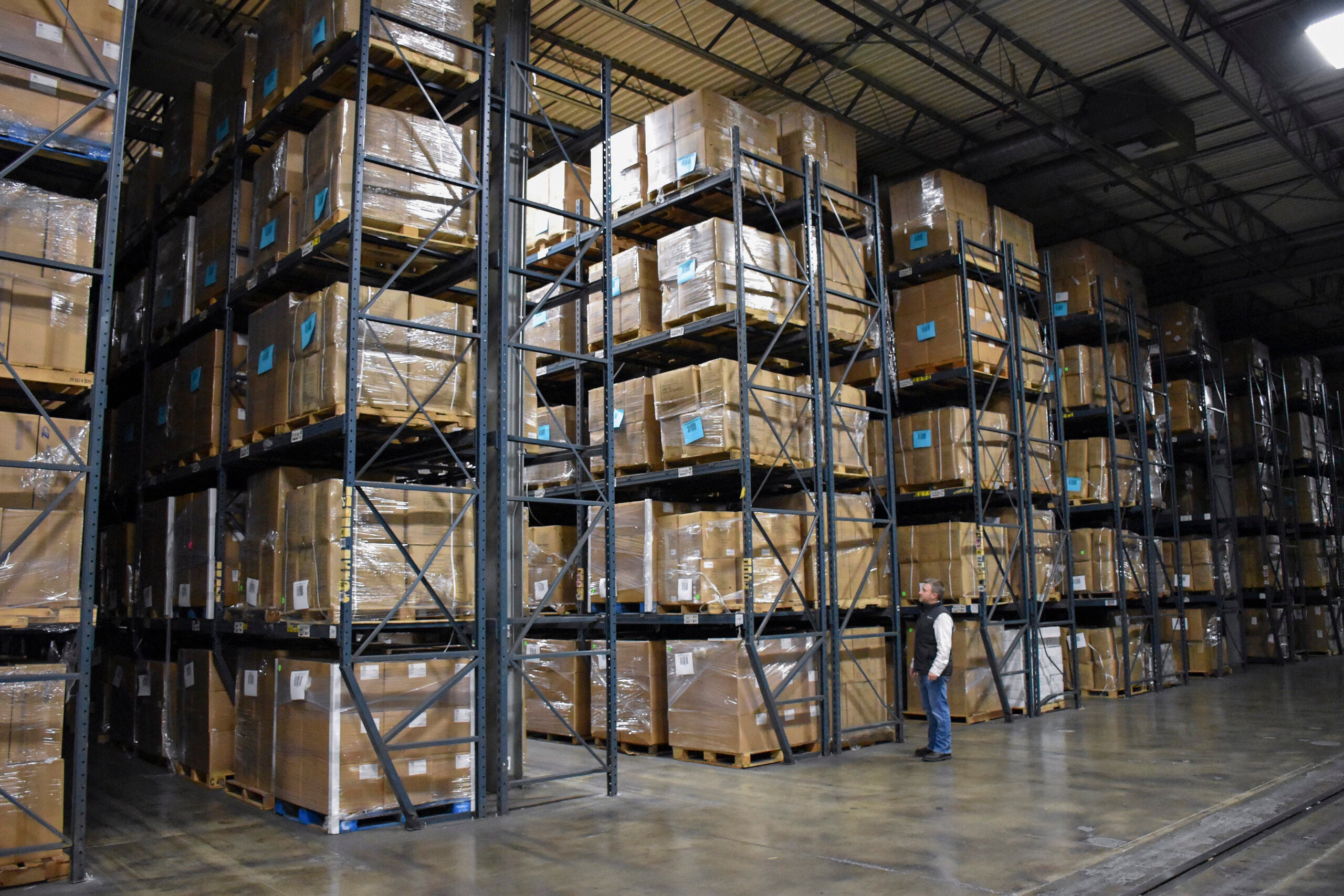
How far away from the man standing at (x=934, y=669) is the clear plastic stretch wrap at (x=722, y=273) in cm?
295

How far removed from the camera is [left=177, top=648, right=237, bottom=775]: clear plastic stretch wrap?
8.00 meters

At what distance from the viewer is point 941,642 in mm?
8641

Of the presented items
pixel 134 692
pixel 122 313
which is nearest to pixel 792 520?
pixel 134 692

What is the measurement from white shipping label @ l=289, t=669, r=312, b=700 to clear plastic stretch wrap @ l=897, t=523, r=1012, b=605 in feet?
20.5

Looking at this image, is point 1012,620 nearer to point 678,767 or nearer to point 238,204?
point 678,767

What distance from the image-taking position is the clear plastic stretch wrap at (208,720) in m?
8.00

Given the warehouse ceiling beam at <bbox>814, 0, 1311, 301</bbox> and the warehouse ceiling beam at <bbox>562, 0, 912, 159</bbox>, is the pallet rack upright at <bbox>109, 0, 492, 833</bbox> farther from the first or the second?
the warehouse ceiling beam at <bbox>814, 0, 1311, 301</bbox>

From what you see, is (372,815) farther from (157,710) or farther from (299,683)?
(157,710)

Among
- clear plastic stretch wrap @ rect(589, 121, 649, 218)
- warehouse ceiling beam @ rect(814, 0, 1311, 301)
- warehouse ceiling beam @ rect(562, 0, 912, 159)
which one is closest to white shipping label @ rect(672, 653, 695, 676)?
clear plastic stretch wrap @ rect(589, 121, 649, 218)

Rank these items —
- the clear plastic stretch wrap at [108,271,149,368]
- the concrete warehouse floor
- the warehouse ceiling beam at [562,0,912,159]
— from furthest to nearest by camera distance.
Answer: the warehouse ceiling beam at [562,0,912,159]
the clear plastic stretch wrap at [108,271,149,368]
the concrete warehouse floor

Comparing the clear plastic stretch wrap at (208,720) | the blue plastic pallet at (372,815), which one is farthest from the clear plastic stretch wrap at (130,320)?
the blue plastic pallet at (372,815)

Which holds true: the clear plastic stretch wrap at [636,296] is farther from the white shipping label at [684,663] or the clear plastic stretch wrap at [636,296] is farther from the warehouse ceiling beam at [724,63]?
the white shipping label at [684,663]

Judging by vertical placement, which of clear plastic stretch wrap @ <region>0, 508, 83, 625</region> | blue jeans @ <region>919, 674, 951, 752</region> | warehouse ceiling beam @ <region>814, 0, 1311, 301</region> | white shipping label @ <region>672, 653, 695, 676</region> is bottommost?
blue jeans @ <region>919, 674, 951, 752</region>

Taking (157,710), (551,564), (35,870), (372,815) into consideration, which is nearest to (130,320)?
(157,710)
